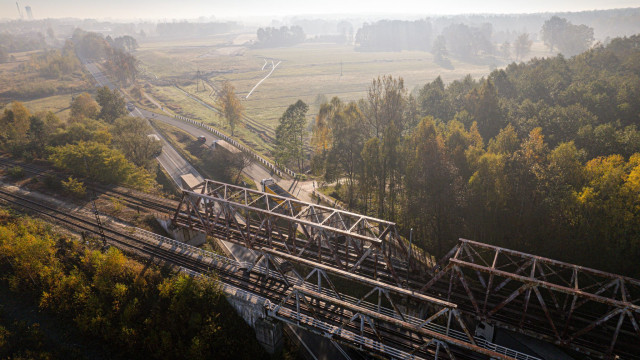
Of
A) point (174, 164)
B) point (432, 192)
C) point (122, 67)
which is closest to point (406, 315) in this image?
point (432, 192)

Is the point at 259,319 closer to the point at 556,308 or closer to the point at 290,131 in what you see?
the point at 556,308

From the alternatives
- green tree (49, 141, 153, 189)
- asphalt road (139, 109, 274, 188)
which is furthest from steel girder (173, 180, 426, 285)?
A: asphalt road (139, 109, 274, 188)

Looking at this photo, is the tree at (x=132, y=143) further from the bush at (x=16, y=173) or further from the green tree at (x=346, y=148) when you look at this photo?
the green tree at (x=346, y=148)

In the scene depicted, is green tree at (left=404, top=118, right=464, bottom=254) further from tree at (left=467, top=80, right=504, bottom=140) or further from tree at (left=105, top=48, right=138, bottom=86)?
tree at (left=105, top=48, right=138, bottom=86)

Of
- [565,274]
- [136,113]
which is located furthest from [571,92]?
[136,113]

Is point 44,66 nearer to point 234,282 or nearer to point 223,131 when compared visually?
point 223,131
